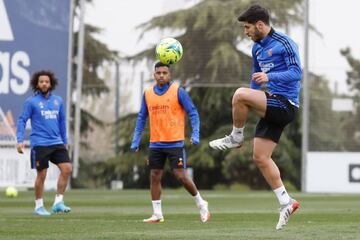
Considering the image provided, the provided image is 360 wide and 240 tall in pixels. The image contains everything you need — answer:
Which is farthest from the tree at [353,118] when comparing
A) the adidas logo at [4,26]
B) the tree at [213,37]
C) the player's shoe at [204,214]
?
the player's shoe at [204,214]

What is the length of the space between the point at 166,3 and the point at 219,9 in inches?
67.1

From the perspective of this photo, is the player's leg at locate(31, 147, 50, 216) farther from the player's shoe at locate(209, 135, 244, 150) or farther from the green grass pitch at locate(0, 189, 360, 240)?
the player's shoe at locate(209, 135, 244, 150)

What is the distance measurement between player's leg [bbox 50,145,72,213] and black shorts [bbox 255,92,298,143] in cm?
513

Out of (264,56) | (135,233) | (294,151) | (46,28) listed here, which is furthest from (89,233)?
(294,151)

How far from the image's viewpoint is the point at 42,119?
14094 mm

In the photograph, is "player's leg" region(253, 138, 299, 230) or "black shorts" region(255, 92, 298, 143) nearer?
"black shorts" region(255, 92, 298, 143)

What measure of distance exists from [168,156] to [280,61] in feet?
10.4

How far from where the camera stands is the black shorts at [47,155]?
13992 mm

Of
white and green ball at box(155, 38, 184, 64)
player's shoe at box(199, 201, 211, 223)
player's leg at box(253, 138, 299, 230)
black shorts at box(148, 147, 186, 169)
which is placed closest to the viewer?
player's leg at box(253, 138, 299, 230)

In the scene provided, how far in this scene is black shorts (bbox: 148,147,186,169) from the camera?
12.2 m

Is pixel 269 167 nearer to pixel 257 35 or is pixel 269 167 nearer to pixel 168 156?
pixel 257 35

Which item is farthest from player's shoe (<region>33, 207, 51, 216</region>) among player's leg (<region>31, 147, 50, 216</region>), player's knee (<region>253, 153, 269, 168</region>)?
player's knee (<region>253, 153, 269, 168</region>)

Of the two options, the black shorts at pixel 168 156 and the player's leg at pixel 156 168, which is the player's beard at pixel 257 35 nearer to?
the black shorts at pixel 168 156

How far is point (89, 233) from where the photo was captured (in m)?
9.45
